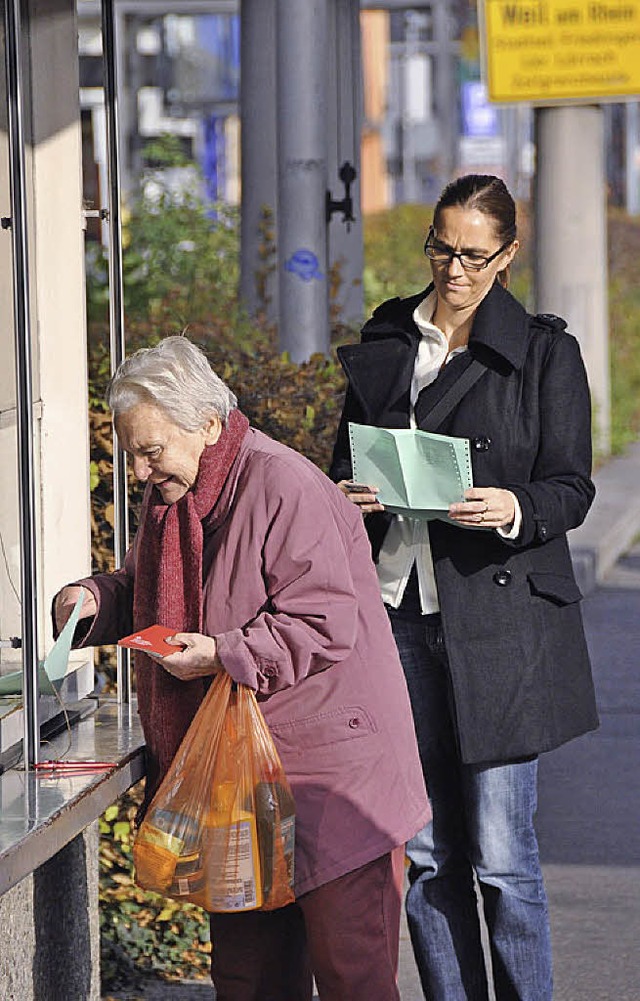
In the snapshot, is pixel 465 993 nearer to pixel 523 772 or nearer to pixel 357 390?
pixel 523 772

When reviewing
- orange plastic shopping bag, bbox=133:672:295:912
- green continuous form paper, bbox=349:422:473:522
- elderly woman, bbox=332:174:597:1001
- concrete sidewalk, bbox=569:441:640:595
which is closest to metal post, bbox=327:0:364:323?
concrete sidewalk, bbox=569:441:640:595

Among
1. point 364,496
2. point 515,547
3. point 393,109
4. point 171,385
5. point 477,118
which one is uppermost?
point 393,109

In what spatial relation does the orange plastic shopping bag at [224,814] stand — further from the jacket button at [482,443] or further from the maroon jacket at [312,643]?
the jacket button at [482,443]

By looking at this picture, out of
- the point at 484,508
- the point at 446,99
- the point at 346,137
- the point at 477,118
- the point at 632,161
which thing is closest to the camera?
the point at 484,508

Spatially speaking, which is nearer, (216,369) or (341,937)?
(341,937)

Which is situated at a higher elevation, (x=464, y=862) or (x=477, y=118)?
(x=477, y=118)

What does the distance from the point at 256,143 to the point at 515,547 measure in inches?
216

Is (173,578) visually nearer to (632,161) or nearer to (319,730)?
(319,730)

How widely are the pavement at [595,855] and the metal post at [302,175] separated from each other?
174cm

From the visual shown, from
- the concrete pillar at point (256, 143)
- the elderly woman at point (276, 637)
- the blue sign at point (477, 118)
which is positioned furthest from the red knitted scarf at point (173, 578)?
the blue sign at point (477, 118)

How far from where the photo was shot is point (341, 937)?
11.0 ft

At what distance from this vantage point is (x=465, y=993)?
3.94 meters

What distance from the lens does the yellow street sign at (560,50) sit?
1342 cm

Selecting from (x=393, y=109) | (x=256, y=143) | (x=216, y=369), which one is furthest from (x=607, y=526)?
(x=393, y=109)
